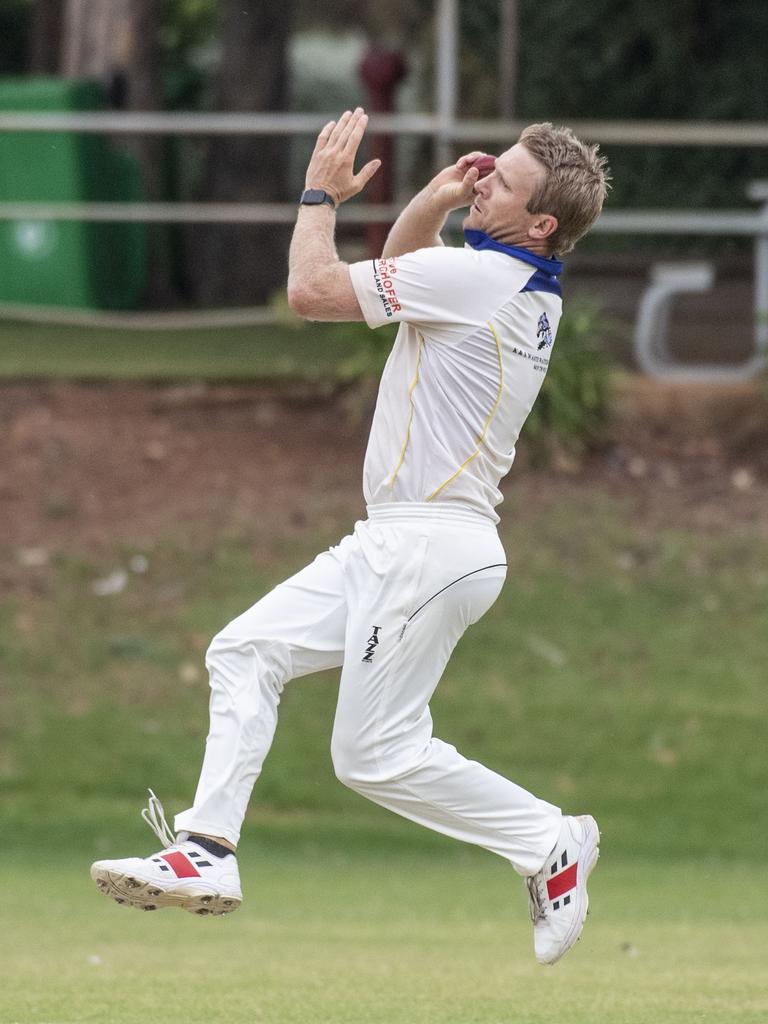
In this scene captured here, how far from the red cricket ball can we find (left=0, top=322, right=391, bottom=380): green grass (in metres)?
7.39

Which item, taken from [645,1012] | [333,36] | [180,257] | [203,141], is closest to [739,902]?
[645,1012]

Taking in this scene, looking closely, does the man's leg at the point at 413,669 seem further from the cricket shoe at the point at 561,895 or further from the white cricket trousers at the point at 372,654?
the cricket shoe at the point at 561,895

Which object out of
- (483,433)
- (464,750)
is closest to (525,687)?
(464,750)

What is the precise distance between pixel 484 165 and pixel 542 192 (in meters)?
0.25

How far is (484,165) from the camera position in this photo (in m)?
5.30

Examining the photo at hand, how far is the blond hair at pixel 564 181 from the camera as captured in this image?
16.8 feet

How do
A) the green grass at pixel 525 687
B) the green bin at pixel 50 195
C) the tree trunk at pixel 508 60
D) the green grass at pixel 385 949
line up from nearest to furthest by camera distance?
the green grass at pixel 385 949, the green grass at pixel 525 687, the tree trunk at pixel 508 60, the green bin at pixel 50 195

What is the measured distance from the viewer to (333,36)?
23.1 metres

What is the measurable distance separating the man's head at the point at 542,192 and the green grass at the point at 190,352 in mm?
7497

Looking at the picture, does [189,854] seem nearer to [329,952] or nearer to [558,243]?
[558,243]

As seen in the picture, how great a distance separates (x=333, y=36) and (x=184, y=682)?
13.5m

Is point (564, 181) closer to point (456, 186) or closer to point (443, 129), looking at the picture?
point (456, 186)

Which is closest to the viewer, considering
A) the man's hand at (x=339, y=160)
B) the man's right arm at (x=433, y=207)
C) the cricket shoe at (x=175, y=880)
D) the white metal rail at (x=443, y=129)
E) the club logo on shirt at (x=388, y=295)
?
the cricket shoe at (x=175, y=880)

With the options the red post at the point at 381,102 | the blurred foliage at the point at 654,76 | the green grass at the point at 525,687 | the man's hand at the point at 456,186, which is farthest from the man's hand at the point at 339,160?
the blurred foliage at the point at 654,76
